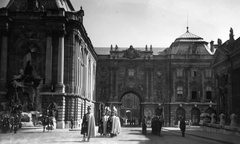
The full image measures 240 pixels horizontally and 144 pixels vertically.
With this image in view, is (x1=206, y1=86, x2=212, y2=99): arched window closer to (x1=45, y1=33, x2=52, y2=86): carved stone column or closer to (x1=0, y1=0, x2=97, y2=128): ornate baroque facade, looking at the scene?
(x1=0, y1=0, x2=97, y2=128): ornate baroque facade

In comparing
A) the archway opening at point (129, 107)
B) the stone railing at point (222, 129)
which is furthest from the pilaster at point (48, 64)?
the archway opening at point (129, 107)

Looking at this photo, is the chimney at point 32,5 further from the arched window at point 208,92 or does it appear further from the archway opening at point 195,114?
the arched window at point 208,92

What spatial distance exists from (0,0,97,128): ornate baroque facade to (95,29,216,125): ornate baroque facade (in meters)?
20.5

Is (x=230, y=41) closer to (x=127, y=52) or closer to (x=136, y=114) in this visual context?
(x=127, y=52)

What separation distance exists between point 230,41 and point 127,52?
21.9 m

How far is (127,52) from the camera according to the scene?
56.6 m

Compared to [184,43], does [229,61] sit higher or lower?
lower

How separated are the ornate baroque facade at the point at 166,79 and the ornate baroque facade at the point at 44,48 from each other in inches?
808

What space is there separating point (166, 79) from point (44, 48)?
85.9 ft

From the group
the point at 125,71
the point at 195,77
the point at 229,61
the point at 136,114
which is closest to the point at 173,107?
the point at 195,77

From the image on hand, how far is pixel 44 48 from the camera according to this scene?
3494 centimetres

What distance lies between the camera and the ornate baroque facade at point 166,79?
179ft

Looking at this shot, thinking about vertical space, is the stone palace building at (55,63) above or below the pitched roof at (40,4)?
below

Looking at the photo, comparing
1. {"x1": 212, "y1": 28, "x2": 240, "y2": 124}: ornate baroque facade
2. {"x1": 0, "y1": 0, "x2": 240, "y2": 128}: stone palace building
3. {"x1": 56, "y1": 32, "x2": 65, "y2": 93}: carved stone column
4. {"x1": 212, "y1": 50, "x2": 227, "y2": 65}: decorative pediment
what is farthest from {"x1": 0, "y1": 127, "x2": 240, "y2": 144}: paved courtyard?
{"x1": 212, "y1": 50, "x2": 227, "y2": 65}: decorative pediment
